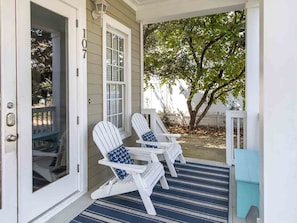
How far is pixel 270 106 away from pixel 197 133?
6.83 m

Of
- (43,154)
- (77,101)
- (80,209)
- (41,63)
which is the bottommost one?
(80,209)

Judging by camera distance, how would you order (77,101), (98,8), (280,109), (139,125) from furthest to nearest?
1. (139,125)
2. (98,8)
3. (77,101)
4. (280,109)

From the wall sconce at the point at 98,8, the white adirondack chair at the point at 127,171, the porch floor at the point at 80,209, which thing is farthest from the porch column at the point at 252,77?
the wall sconce at the point at 98,8

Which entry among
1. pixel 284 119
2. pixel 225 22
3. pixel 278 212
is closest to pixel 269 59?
pixel 284 119

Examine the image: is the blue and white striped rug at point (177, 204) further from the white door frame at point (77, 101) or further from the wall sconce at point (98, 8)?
the wall sconce at point (98, 8)

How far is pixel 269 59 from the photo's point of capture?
103 centimetres

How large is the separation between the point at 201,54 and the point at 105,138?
16.8ft

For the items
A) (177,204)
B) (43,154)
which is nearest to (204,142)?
(177,204)

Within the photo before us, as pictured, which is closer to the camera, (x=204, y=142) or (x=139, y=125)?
(x=139, y=125)

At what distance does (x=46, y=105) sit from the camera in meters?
2.40

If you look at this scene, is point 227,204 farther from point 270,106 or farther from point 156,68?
Result: point 156,68

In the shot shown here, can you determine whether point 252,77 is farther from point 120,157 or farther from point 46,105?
point 46,105

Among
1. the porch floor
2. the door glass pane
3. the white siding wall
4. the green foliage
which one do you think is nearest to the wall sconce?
the door glass pane

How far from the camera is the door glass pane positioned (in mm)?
2242
